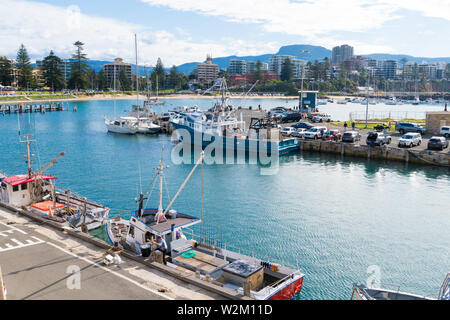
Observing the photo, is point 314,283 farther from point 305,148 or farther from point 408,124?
point 408,124

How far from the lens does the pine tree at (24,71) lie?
5561 inches

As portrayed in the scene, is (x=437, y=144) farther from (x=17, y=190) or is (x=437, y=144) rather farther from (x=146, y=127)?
(x=146, y=127)

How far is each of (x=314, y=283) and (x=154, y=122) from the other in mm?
58696

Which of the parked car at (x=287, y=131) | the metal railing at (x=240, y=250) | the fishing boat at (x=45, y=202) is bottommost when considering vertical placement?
the metal railing at (x=240, y=250)

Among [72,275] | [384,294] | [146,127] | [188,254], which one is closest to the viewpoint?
[72,275]

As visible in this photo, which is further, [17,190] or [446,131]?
[446,131]

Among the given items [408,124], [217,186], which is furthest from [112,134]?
[408,124]

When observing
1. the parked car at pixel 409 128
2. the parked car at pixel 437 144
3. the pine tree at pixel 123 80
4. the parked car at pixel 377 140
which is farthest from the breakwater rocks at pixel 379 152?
the pine tree at pixel 123 80

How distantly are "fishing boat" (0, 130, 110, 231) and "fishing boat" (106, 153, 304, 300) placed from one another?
320 centimetres

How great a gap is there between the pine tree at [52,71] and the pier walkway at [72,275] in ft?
485

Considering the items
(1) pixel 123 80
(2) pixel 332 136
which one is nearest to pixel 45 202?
(2) pixel 332 136

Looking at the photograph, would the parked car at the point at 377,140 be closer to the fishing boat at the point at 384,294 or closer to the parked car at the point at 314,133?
the parked car at the point at 314,133

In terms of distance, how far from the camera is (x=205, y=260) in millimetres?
15789

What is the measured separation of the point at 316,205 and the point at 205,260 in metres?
14.0
